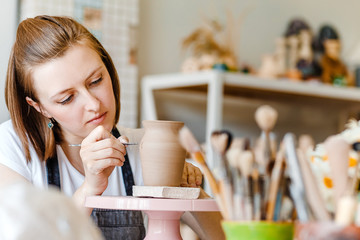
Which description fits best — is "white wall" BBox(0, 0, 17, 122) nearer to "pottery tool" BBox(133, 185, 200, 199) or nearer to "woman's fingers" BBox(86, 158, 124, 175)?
"woman's fingers" BBox(86, 158, 124, 175)

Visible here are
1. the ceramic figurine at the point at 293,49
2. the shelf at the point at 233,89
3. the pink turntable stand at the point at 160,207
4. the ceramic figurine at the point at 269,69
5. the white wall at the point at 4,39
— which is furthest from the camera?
the ceramic figurine at the point at 293,49

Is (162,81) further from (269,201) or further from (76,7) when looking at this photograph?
(269,201)

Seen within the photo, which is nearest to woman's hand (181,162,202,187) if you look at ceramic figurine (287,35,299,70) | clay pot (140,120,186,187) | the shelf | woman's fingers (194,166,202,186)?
woman's fingers (194,166,202,186)

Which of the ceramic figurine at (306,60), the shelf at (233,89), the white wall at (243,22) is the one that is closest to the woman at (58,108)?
the shelf at (233,89)

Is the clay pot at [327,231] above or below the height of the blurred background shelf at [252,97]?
above

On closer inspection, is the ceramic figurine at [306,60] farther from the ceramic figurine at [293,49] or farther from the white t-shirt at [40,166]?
the white t-shirt at [40,166]

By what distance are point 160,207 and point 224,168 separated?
21cm

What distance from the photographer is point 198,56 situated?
3.03m

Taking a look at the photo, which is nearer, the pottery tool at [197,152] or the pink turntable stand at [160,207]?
the pottery tool at [197,152]

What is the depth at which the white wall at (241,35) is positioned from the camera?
2.99m

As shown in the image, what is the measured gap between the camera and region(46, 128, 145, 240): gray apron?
1.21 metres

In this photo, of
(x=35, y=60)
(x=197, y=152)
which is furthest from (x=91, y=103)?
(x=197, y=152)

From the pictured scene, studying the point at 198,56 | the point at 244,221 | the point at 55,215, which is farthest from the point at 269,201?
the point at 198,56

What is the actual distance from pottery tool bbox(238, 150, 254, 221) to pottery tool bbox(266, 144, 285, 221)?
0.08ft
